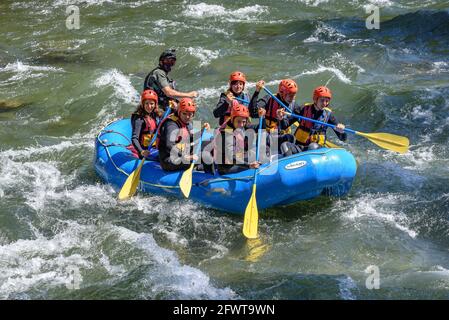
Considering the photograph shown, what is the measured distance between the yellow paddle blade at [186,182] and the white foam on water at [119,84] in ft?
14.6

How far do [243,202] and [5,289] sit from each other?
2863 mm

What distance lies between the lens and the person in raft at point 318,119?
8.26 metres

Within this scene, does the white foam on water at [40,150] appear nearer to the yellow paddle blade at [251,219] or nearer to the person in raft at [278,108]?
the person in raft at [278,108]

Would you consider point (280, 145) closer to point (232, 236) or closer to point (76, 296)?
point (232, 236)

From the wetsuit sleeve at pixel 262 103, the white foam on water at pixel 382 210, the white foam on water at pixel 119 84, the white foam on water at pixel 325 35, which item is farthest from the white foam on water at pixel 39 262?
the white foam on water at pixel 325 35

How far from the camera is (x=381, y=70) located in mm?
12930

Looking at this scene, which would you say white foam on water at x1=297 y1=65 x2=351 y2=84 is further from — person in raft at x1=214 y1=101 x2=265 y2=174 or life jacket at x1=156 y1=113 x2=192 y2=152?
life jacket at x1=156 y1=113 x2=192 y2=152

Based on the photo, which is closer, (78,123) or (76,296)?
(76,296)

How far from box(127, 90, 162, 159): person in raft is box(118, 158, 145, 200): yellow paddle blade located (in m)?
0.34

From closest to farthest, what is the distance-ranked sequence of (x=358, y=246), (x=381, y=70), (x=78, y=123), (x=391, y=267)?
1. (x=391, y=267)
2. (x=358, y=246)
3. (x=78, y=123)
4. (x=381, y=70)

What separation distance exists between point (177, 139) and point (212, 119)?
3.07 meters

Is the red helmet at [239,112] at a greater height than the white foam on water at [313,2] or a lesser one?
lesser

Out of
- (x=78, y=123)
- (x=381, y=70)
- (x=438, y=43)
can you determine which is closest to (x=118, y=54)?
(x=78, y=123)

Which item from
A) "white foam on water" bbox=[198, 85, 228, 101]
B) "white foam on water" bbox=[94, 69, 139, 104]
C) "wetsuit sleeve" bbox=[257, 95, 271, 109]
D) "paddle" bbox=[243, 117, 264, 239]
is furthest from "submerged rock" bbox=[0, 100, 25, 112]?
"paddle" bbox=[243, 117, 264, 239]
